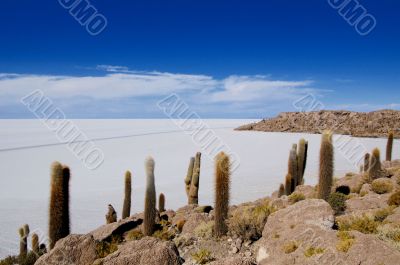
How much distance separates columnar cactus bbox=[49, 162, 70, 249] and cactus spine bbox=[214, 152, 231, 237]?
13.2 feet

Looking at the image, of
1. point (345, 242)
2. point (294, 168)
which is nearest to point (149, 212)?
point (345, 242)

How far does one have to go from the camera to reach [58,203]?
10570mm

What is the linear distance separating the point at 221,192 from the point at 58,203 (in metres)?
4.29

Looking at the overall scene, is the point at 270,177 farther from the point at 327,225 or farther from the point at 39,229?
the point at 327,225

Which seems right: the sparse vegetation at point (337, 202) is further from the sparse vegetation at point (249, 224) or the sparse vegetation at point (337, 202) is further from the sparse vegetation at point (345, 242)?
the sparse vegetation at point (345, 242)

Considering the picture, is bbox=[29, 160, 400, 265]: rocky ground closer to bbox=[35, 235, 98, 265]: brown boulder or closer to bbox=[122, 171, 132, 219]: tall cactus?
bbox=[35, 235, 98, 265]: brown boulder

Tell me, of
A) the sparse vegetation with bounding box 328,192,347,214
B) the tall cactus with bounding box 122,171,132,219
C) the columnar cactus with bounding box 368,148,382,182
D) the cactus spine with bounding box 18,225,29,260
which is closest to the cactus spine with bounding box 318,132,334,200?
the sparse vegetation with bounding box 328,192,347,214

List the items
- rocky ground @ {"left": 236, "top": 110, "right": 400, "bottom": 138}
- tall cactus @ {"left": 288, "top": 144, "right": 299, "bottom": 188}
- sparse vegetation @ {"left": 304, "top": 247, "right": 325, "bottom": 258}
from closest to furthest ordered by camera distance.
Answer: sparse vegetation @ {"left": 304, "top": 247, "right": 325, "bottom": 258}
tall cactus @ {"left": 288, "top": 144, "right": 299, "bottom": 188}
rocky ground @ {"left": 236, "top": 110, "right": 400, "bottom": 138}

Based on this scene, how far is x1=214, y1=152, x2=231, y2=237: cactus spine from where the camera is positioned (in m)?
10.1

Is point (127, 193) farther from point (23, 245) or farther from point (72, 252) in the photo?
point (72, 252)

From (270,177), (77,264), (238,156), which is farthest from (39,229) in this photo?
(238,156)

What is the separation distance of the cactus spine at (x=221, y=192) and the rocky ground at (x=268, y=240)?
23cm

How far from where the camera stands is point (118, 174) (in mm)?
28781

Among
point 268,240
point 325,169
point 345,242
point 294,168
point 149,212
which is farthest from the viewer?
point 294,168
